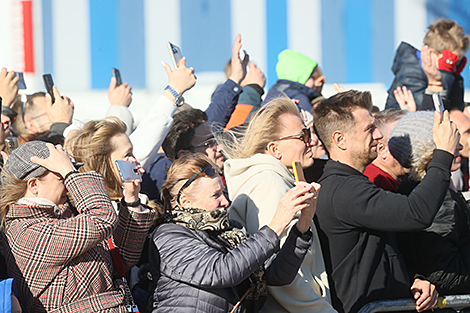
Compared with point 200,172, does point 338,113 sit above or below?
above

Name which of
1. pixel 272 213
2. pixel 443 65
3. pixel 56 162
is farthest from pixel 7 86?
pixel 443 65

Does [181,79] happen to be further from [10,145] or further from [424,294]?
[424,294]

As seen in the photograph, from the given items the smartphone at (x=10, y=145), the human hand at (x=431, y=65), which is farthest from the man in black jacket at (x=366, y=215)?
the human hand at (x=431, y=65)

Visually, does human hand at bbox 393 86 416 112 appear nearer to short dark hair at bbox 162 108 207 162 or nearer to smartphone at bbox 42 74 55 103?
short dark hair at bbox 162 108 207 162

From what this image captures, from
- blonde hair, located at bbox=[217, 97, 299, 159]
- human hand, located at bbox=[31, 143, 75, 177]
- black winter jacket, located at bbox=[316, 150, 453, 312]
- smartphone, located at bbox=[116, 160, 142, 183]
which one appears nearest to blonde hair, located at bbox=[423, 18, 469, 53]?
blonde hair, located at bbox=[217, 97, 299, 159]

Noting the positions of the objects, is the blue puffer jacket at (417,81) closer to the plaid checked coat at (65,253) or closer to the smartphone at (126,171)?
the smartphone at (126,171)

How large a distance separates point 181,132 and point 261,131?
91cm

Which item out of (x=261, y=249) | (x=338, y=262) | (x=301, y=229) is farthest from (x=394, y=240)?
(x=261, y=249)

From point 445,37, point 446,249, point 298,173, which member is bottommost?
point 446,249

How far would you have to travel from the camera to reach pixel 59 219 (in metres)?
2.17

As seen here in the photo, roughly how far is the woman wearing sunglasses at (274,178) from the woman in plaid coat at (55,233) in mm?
831

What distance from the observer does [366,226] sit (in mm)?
2648

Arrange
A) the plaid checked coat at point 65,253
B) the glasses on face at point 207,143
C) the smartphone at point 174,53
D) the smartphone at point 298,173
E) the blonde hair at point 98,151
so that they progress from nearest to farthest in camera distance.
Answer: the plaid checked coat at point 65,253 < the smartphone at point 298,173 < the blonde hair at point 98,151 < the smartphone at point 174,53 < the glasses on face at point 207,143

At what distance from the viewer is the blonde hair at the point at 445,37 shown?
194 inches
